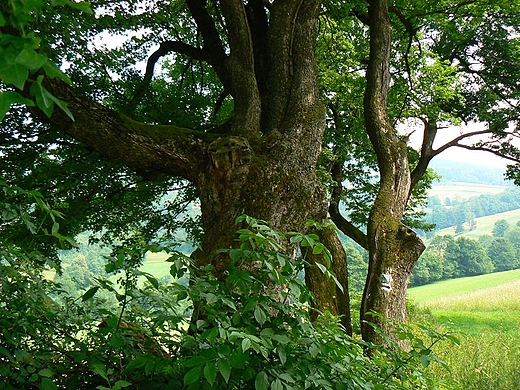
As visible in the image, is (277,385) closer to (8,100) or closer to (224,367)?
(224,367)

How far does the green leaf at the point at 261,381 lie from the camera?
→ 1.53 m

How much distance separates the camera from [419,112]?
10.3 m

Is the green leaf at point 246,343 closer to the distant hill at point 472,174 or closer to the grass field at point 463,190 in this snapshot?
the grass field at point 463,190

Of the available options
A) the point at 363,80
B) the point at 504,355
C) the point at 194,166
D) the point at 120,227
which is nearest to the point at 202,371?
the point at 194,166

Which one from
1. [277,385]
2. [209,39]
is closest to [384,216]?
[209,39]

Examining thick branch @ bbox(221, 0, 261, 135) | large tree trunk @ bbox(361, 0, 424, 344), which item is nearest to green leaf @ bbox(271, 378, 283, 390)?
large tree trunk @ bbox(361, 0, 424, 344)

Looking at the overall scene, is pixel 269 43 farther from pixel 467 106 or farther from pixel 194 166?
pixel 467 106

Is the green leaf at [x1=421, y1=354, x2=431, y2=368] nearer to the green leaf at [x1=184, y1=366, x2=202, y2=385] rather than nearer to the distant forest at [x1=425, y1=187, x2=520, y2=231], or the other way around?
the green leaf at [x1=184, y1=366, x2=202, y2=385]

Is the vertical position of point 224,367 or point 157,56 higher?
point 157,56

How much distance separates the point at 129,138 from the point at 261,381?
337cm

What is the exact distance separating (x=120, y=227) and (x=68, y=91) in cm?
524

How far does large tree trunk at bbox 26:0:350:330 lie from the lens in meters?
4.25

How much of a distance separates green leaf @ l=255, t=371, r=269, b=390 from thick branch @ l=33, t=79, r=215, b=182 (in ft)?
10.6

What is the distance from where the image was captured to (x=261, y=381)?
154cm
